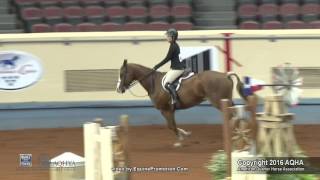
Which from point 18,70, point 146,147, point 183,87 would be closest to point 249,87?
point 183,87

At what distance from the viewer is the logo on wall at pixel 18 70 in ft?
49.5

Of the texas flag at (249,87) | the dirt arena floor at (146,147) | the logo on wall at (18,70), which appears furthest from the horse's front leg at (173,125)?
the logo on wall at (18,70)

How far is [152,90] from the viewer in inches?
536

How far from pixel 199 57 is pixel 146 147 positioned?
2.96m

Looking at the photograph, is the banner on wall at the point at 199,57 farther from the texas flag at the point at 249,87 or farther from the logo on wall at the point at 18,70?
the logo on wall at the point at 18,70

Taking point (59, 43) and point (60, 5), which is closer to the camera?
point (59, 43)

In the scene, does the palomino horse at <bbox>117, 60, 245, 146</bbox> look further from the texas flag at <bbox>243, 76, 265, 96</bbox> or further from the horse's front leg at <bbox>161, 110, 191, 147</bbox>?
the texas flag at <bbox>243, 76, 265, 96</bbox>

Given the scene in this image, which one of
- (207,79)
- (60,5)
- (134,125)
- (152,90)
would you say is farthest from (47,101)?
(60,5)

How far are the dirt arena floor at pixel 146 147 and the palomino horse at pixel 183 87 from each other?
65 cm

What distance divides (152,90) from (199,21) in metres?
6.39

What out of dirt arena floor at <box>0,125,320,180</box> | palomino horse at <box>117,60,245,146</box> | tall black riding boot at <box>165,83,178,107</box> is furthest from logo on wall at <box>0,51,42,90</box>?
tall black riding boot at <box>165,83,178,107</box>

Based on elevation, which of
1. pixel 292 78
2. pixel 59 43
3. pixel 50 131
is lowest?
pixel 50 131

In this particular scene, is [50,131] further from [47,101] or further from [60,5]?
[60,5]

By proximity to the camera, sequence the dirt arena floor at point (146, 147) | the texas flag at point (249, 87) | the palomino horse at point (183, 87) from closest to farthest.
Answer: the dirt arena floor at point (146, 147) < the texas flag at point (249, 87) < the palomino horse at point (183, 87)
